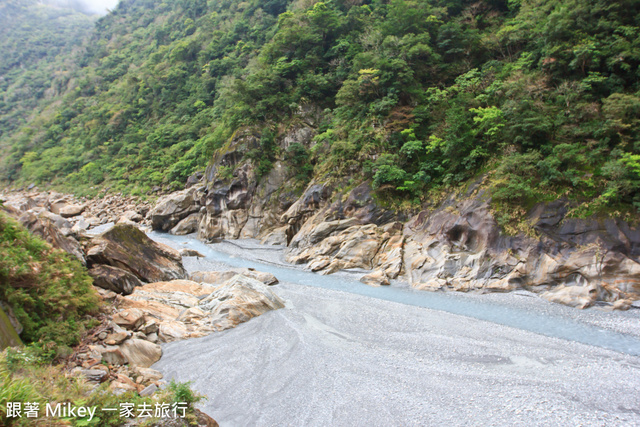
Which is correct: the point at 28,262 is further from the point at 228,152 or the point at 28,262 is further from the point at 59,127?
the point at 59,127

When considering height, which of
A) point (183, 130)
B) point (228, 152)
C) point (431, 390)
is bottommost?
point (431, 390)

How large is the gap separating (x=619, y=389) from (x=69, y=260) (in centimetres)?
1512

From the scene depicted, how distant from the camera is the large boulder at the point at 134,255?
1349 centimetres

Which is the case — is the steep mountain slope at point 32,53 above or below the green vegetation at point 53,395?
above

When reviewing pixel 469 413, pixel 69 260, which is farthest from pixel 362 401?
pixel 69 260

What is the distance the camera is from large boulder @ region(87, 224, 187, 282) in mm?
13492

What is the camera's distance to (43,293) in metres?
8.27

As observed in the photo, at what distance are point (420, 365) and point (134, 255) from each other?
1274cm

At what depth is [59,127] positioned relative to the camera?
211 ft

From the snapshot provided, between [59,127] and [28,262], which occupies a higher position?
[59,127]

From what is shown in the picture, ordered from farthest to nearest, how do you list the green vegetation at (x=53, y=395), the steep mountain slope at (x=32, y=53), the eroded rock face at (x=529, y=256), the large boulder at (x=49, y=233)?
the steep mountain slope at (x=32, y=53) < the eroded rock face at (x=529, y=256) < the large boulder at (x=49, y=233) < the green vegetation at (x=53, y=395)

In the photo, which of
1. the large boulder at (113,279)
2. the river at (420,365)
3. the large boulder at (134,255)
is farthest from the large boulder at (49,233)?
the river at (420,365)

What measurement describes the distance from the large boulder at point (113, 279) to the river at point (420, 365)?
430cm

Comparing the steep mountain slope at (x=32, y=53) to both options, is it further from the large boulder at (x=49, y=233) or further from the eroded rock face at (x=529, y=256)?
the eroded rock face at (x=529, y=256)
